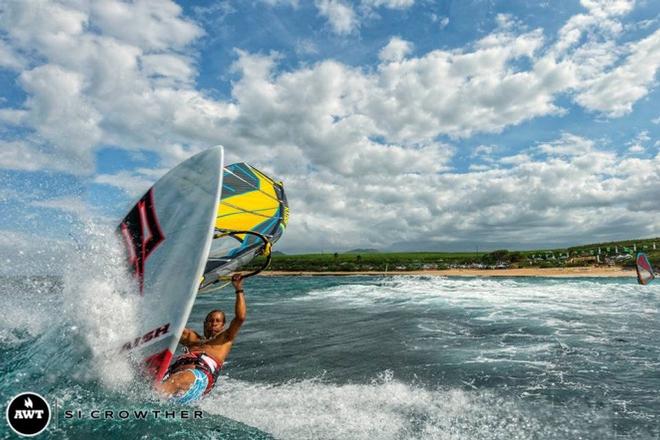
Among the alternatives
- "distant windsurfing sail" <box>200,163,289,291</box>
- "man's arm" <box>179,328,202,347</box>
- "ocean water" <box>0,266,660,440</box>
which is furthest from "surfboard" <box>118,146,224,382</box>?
"distant windsurfing sail" <box>200,163,289,291</box>

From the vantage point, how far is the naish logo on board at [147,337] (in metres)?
4.51

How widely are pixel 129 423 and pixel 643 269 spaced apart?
38696 mm

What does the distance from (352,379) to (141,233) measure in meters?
4.74

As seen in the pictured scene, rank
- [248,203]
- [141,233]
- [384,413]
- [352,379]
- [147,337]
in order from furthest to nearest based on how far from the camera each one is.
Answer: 1. [248,203]
2. [352,379]
3. [141,233]
4. [384,413]
5. [147,337]

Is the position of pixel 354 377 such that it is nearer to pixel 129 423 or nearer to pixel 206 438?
pixel 206 438

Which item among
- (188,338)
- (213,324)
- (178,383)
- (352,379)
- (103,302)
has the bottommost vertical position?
(352,379)

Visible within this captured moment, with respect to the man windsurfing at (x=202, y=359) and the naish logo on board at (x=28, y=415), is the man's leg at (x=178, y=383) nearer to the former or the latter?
the man windsurfing at (x=202, y=359)

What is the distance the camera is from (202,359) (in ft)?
17.8

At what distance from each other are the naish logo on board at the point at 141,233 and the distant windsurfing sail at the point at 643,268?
34464 millimetres

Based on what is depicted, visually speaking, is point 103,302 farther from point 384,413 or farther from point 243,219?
point 384,413

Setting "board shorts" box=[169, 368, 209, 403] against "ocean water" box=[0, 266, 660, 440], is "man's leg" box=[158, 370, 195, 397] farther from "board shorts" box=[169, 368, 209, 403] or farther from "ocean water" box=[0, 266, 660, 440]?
"ocean water" box=[0, 266, 660, 440]

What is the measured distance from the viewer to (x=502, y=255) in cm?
8225

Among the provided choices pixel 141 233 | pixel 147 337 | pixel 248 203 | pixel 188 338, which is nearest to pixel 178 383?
pixel 188 338

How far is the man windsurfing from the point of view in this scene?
16.9 feet
